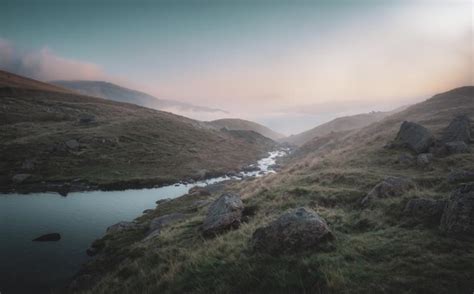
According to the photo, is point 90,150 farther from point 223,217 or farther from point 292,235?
point 292,235

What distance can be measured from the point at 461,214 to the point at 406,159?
19053 mm

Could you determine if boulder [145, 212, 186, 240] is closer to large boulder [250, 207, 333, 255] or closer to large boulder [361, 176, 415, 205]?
large boulder [250, 207, 333, 255]

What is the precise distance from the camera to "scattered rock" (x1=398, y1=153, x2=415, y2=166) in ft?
85.0

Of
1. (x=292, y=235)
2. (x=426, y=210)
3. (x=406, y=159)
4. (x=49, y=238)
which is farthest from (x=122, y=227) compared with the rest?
(x=406, y=159)

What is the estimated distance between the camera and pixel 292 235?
10922 mm

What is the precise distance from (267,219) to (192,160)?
192ft

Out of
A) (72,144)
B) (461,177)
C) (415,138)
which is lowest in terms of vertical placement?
(72,144)

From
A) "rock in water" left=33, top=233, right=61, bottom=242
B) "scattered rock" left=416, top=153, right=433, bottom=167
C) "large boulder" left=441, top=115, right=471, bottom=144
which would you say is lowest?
"rock in water" left=33, top=233, right=61, bottom=242

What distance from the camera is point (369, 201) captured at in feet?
53.6

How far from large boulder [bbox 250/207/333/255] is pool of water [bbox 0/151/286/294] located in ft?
50.0

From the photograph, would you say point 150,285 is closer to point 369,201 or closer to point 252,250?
point 252,250

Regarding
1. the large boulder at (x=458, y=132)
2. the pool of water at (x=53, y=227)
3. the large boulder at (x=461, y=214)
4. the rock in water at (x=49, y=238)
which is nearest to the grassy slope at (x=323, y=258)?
the large boulder at (x=461, y=214)

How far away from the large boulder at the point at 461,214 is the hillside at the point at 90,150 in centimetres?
4682

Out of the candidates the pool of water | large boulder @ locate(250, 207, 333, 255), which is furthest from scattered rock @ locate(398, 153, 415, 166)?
the pool of water
